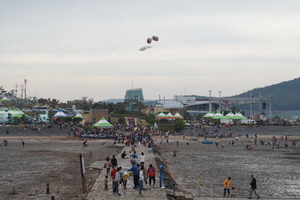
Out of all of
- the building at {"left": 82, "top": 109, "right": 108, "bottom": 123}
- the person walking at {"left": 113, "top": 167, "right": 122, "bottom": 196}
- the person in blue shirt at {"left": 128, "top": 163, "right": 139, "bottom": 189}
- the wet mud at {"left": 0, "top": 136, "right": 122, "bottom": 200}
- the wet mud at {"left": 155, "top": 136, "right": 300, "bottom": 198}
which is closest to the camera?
the person walking at {"left": 113, "top": 167, "right": 122, "bottom": 196}

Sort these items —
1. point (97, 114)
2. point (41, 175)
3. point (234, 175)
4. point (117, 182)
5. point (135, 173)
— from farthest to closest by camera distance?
point (97, 114) < point (234, 175) < point (41, 175) < point (135, 173) < point (117, 182)

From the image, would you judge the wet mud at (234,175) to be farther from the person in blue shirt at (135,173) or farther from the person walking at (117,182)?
the person walking at (117,182)

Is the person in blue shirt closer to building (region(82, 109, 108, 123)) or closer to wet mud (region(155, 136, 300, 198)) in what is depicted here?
wet mud (region(155, 136, 300, 198))

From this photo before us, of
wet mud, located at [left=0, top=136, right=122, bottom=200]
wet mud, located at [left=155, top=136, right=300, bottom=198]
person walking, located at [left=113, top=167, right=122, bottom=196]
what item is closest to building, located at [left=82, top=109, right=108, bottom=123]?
wet mud, located at [left=0, top=136, right=122, bottom=200]

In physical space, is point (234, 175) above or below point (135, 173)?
below

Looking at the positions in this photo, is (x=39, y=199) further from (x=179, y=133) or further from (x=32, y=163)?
(x=179, y=133)

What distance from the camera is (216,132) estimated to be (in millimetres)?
67625

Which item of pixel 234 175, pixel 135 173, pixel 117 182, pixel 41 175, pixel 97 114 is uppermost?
pixel 97 114

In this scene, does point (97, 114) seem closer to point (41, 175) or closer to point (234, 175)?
point (41, 175)

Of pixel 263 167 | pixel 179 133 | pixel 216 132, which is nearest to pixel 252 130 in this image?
pixel 216 132

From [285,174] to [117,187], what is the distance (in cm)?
1488

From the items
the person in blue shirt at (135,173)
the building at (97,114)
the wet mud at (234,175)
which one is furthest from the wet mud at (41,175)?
the building at (97,114)

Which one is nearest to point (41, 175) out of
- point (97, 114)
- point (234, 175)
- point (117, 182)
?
point (117, 182)

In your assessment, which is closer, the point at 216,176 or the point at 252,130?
the point at 216,176
